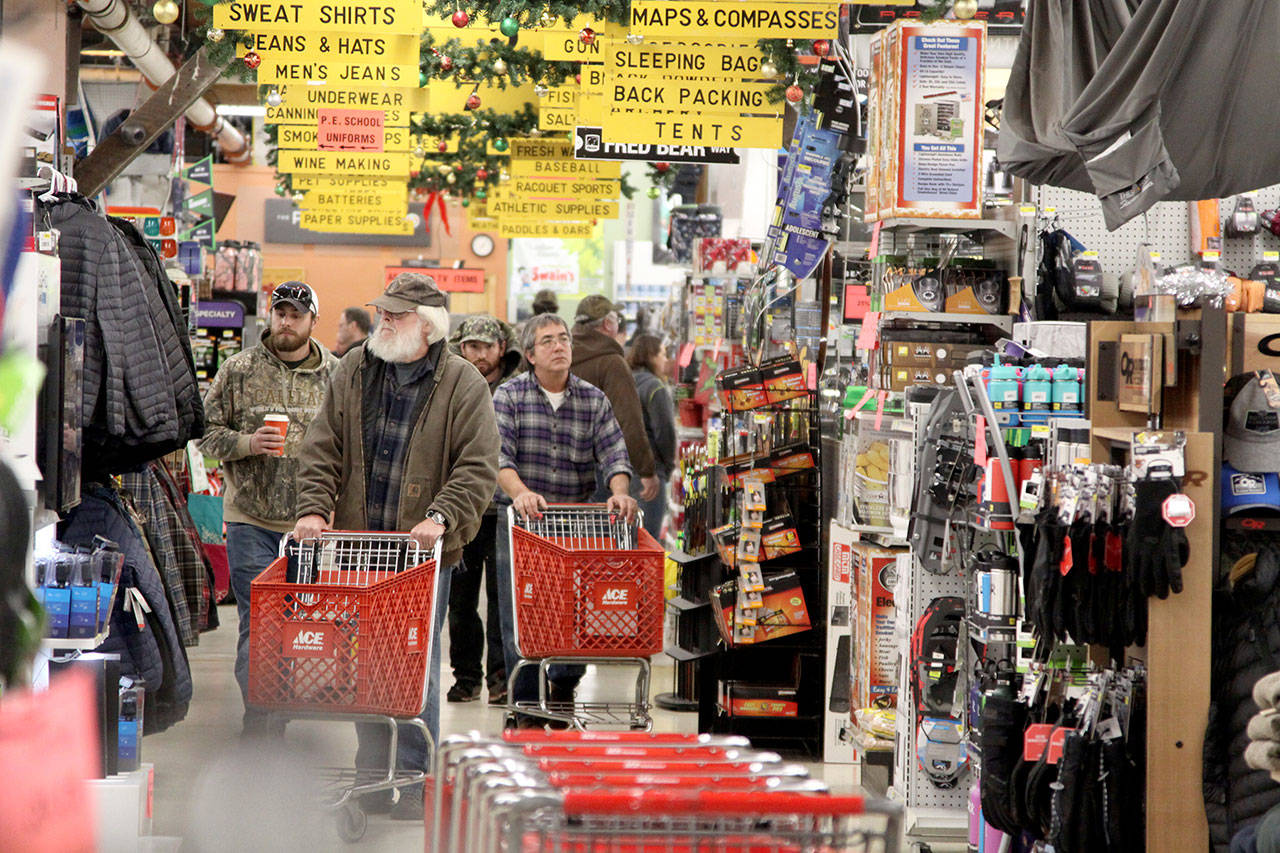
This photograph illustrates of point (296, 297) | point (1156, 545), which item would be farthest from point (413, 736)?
point (1156, 545)

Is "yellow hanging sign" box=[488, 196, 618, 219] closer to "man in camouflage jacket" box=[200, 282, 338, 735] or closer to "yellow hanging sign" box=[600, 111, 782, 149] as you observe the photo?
"yellow hanging sign" box=[600, 111, 782, 149]

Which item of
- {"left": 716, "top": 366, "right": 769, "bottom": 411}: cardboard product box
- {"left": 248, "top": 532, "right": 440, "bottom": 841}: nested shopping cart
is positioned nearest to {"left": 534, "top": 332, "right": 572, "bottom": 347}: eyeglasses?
{"left": 716, "top": 366, "right": 769, "bottom": 411}: cardboard product box

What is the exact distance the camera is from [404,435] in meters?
5.34

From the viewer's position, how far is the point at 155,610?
4.93m

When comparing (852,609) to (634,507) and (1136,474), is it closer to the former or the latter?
(634,507)


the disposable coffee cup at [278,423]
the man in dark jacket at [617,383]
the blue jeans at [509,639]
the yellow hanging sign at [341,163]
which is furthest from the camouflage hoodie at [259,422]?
the yellow hanging sign at [341,163]

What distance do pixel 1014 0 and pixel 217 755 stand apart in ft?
15.6

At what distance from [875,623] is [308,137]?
513cm

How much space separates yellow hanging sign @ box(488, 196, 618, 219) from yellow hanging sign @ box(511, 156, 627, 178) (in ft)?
0.82

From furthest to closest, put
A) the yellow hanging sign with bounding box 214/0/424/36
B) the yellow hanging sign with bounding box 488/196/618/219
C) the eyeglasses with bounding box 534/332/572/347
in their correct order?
the yellow hanging sign with bounding box 488/196/618/219 < the yellow hanging sign with bounding box 214/0/424/36 < the eyeglasses with bounding box 534/332/572/347

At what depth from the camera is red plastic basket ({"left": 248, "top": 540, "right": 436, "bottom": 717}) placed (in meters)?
4.56

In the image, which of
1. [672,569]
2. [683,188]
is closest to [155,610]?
[672,569]

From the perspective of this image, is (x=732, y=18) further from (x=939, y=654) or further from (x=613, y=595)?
(x=939, y=654)

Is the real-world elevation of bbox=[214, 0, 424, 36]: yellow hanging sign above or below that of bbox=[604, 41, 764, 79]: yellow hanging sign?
above
